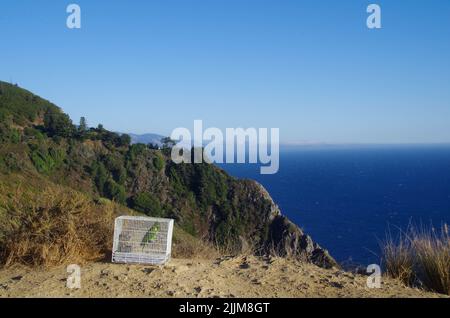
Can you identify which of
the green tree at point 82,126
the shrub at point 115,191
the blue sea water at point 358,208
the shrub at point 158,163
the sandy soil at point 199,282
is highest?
the green tree at point 82,126

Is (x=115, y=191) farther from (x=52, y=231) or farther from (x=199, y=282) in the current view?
(x=199, y=282)

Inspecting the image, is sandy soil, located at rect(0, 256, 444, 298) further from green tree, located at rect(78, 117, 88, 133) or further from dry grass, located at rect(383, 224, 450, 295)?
green tree, located at rect(78, 117, 88, 133)

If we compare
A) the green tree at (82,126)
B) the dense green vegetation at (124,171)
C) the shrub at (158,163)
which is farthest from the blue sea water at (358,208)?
the green tree at (82,126)

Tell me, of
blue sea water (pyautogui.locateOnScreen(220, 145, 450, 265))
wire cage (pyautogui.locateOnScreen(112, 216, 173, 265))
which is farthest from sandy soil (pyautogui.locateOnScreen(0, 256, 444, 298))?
blue sea water (pyautogui.locateOnScreen(220, 145, 450, 265))

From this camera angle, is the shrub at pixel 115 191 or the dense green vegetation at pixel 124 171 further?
the shrub at pixel 115 191

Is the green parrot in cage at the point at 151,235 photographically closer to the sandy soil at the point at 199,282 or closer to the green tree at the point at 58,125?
the sandy soil at the point at 199,282
